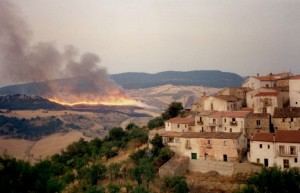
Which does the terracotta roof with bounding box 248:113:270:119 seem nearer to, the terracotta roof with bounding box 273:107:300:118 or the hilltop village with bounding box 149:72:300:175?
the hilltop village with bounding box 149:72:300:175

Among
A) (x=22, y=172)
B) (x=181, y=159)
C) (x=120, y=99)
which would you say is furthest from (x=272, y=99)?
(x=120, y=99)

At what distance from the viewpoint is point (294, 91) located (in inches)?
1550

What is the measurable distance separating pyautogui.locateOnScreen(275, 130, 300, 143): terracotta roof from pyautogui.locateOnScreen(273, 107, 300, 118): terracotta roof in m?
3.94

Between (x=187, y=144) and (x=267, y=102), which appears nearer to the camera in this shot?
(x=187, y=144)

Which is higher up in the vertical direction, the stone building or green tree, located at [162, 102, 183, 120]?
green tree, located at [162, 102, 183, 120]

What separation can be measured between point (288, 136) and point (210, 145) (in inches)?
301

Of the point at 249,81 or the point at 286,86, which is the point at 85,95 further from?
the point at 286,86

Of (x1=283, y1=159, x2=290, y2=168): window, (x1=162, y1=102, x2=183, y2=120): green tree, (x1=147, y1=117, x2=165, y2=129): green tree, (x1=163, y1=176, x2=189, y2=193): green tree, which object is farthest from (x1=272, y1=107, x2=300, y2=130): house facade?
(x1=147, y1=117, x2=165, y2=129): green tree

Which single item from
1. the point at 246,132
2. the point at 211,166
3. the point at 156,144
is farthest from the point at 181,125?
the point at 211,166

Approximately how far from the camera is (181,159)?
34.8 m

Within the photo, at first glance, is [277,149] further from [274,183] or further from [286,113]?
[274,183]

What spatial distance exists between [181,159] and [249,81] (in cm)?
2150

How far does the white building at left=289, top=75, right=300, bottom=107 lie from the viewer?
38.8 meters

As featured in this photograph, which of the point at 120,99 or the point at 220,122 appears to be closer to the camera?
the point at 220,122
